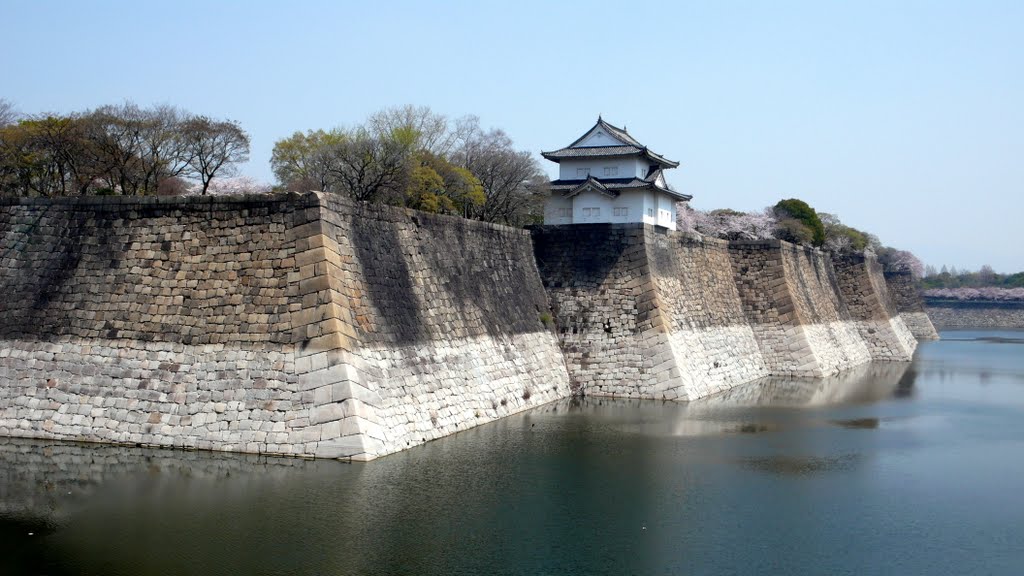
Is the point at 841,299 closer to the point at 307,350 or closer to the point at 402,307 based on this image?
the point at 402,307

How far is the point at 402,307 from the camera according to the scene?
639 inches

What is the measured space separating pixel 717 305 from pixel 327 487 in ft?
58.6

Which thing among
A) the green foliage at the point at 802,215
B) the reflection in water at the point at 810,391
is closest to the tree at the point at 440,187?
the reflection in water at the point at 810,391

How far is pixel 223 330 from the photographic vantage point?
560 inches

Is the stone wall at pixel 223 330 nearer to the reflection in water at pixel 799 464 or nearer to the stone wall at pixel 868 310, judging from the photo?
the reflection in water at pixel 799 464

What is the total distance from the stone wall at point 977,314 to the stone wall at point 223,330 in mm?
66706

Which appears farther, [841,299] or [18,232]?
[841,299]

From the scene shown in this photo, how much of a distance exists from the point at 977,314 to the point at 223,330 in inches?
2867

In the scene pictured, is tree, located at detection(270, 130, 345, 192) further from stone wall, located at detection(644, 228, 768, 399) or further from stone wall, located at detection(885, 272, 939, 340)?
stone wall, located at detection(885, 272, 939, 340)

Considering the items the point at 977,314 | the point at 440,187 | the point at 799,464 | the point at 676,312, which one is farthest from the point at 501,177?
the point at 977,314

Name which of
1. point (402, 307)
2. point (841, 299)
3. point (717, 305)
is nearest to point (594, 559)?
point (402, 307)

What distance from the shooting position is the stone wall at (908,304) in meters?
54.9

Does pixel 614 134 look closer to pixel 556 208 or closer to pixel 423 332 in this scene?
pixel 556 208

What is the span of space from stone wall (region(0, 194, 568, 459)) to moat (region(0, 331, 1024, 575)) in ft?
1.61
